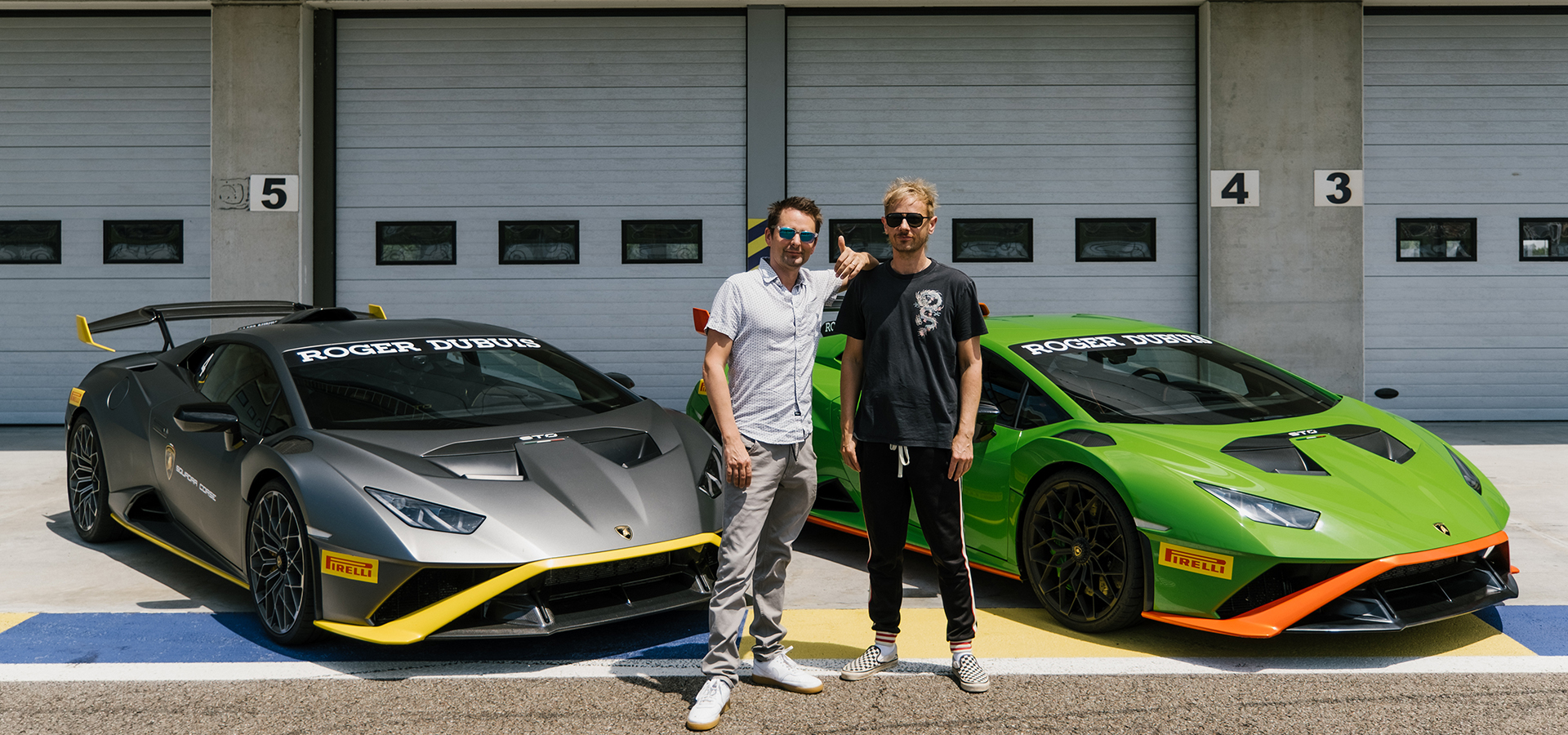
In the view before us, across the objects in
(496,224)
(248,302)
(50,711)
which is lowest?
(50,711)

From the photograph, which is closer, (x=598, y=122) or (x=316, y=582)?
(x=316, y=582)

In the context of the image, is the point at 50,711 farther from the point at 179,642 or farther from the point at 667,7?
the point at 667,7

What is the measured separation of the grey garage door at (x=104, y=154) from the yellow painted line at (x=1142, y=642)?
828cm

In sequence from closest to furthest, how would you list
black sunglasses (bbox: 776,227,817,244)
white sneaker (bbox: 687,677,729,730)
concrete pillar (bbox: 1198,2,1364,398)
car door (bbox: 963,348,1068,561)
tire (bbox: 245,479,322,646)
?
1. white sneaker (bbox: 687,677,729,730)
2. black sunglasses (bbox: 776,227,817,244)
3. tire (bbox: 245,479,322,646)
4. car door (bbox: 963,348,1068,561)
5. concrete pillar (bbox: 1198,2,1364,398)

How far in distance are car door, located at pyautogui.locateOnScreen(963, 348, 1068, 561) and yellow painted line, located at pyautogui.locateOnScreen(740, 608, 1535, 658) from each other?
0.34 meters

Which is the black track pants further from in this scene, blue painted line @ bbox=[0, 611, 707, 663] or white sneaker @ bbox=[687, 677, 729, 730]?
blue painted line @ bbox=[0, 611, 707, 663]

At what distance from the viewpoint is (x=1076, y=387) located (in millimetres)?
4719

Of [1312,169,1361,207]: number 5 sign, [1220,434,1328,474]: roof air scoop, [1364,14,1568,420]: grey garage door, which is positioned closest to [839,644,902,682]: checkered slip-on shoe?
[1220,434,1328,474]: roof air scoop

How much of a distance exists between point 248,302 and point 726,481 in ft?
13.3

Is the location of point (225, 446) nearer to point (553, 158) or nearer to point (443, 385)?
point (443, 385)

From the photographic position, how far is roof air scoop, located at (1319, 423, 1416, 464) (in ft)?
14.3

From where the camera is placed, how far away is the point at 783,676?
3.69 metres

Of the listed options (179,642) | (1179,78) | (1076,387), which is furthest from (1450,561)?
(1179,78)

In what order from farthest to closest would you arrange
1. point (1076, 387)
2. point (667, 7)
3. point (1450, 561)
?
point (667, 7), point (1076, 387), point (1450, 561)
